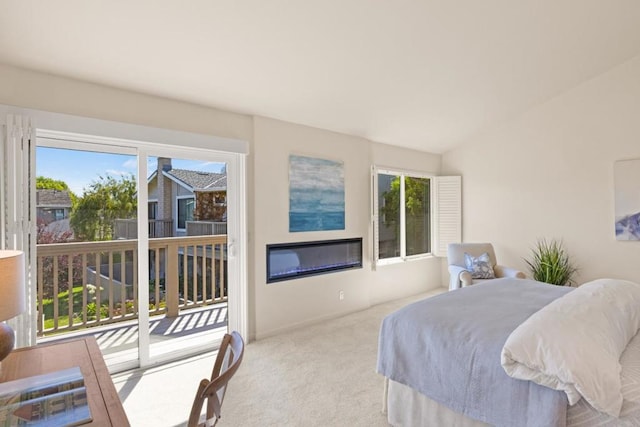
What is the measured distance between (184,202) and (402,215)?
3.29 m

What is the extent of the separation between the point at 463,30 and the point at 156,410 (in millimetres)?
3567

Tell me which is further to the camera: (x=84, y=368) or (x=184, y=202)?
(x=184, y=202)

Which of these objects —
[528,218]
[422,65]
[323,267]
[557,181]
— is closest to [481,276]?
[528,218]

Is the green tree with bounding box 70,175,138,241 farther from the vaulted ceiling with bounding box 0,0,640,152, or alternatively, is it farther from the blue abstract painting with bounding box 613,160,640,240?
the blue abstract painting with bounding box 613,160,640,240

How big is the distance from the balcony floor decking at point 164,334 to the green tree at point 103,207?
0.78 metres

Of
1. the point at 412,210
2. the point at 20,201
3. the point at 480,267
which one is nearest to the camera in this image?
the point at 20,201

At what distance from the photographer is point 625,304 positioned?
6.67ft

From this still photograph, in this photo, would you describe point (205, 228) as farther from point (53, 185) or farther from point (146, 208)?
point (53, 185)

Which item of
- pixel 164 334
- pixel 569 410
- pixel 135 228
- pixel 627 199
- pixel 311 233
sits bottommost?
pixel 164 334

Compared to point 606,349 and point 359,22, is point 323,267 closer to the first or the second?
point 359,22

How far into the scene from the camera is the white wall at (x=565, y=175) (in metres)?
4.21

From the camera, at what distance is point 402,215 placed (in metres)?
5.48

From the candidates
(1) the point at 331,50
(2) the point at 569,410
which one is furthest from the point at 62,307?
(2) the point at 569,410

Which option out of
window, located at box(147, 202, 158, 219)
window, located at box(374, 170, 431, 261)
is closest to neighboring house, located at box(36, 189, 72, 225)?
window, located at box(147, 202, 158, 219)
